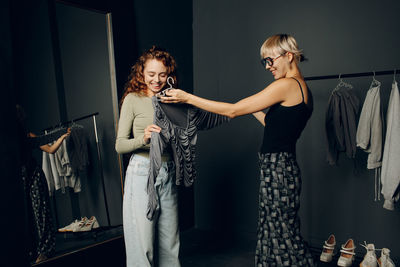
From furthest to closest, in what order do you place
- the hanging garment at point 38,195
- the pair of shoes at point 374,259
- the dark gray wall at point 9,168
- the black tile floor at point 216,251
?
the black tile floor at point 216,251, the pair of shoes at point 374,259, the hanging garment at point 38,195, the dark gray wall at point 9,168

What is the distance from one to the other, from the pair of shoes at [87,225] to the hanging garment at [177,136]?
0.82 metres

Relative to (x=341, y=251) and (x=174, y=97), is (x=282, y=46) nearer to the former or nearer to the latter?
(x=174, y=97)

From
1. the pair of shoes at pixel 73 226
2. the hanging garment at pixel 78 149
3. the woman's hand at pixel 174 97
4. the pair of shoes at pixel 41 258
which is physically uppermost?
the woman's hand at pixel 174 97

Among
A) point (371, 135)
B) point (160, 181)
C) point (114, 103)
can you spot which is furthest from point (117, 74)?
point (371, 135)

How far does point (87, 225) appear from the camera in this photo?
2.42 meters

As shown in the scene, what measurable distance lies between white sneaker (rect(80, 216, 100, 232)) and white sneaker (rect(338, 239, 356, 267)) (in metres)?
1.95

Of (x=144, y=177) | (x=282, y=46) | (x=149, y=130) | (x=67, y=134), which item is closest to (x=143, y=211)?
(x=144, y=177)

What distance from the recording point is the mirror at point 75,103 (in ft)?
6.91

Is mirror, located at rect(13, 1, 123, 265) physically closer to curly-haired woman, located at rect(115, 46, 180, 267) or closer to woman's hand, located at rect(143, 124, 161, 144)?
curly-haired woman, located at rect(115, 46, 180, 267)

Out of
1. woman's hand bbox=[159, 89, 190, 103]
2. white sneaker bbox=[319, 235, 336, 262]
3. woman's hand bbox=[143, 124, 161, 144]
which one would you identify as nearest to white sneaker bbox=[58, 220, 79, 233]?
woman's hand bbox=[143, 124, 161, 144]

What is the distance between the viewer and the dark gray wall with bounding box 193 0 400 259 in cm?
271

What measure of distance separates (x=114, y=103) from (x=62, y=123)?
48 cm

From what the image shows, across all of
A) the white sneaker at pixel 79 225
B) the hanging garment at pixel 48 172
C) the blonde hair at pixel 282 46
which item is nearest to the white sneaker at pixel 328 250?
the blonde hair at pixel 282 46

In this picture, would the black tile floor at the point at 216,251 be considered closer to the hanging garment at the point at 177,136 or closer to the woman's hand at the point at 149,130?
the hanging garment at the point at 177,136
